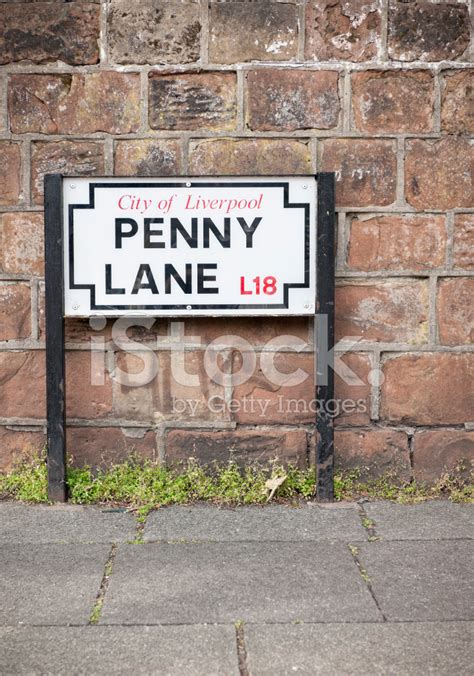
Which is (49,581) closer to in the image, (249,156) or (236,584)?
(236,584)

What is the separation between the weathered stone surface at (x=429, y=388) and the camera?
377 centimetres

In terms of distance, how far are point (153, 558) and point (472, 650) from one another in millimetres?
1260

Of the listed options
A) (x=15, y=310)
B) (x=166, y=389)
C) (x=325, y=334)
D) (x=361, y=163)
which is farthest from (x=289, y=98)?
(x=15, y=310)

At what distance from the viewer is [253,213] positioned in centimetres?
361

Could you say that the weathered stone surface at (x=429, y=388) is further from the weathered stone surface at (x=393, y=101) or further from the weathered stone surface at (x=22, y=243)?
the weathered stone surface at (x=22, y=243)

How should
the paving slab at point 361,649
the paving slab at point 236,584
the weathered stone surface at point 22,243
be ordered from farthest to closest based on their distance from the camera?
the weathered stone surface at point 22,243, the paving slab at point 236,584, the paving slab at point 361,649

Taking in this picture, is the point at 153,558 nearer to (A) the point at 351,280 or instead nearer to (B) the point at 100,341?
(B) the point at 100,341

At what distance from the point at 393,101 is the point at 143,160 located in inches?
49.4

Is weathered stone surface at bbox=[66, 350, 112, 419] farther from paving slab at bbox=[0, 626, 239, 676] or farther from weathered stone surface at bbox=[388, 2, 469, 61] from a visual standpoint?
weathered stone surface at bbox=[388, 2, 469, 61]

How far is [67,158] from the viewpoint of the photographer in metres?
3.71

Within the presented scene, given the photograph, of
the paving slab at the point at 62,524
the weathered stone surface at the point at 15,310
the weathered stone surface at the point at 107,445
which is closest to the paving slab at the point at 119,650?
the paving slab at the point at 62,524

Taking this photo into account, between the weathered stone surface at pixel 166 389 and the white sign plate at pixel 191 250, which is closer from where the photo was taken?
the white sign plate at pixel 191 250

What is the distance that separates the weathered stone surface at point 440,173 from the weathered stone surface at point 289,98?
46 cm

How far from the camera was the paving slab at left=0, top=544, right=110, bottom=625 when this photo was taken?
2.52m
